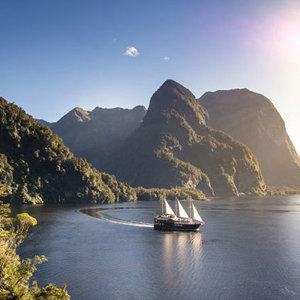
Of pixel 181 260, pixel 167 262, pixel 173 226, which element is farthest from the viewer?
pixel 173 226

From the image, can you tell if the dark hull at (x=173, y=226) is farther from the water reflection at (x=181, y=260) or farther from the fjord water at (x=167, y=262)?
the water reflection at (x=181, y=260)

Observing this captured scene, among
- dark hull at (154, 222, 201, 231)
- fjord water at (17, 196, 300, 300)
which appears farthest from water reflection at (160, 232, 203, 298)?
dark hull at (154, 222, 201, 231)

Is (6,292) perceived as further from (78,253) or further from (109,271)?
(78,253)

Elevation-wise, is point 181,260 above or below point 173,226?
below

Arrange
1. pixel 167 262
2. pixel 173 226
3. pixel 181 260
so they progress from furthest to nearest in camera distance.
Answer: pixel 173 226 < pixel 181 260 < pixel 167 262

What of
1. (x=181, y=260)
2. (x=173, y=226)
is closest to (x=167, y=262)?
(x=181, y=260)

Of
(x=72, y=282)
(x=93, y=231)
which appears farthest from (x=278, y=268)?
(x=93, y=231)

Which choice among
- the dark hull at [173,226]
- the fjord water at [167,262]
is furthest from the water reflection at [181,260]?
the dark hull at [173,226]

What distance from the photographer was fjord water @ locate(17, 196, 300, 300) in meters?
50.5

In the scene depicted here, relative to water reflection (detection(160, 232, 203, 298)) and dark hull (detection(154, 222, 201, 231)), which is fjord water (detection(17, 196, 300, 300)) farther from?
dark hull (detection(154, 222, 201, 231))

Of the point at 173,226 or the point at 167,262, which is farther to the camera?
the point at 173,226

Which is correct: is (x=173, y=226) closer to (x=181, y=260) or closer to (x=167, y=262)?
(x=181, y=260)

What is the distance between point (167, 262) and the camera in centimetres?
6819

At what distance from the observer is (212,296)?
47781 mm
